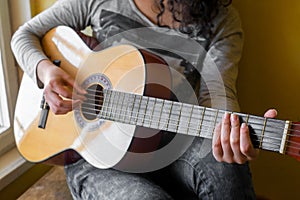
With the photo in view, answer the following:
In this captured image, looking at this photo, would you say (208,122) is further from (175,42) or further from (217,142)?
(175,42)

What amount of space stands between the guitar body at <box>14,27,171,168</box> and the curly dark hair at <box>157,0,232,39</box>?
0.51ft

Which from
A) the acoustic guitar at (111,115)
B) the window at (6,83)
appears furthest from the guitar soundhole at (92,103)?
the window at (6,83)

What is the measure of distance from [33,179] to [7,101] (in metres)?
0.27

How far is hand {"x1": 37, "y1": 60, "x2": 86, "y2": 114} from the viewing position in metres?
1.02

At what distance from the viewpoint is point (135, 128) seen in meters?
0.92

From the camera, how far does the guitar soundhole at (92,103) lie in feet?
3.26

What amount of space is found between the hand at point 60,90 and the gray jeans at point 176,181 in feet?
0.45

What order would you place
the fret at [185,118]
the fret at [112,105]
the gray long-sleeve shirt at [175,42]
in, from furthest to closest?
the gray long-sleeve shirt at [175,42]
the fret at [112,105]
the fret at [185,118]

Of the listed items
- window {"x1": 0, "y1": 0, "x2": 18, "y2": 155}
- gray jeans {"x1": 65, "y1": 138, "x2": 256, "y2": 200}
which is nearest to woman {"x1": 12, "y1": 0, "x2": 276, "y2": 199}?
gray jeans {"x1": 65, "y1": 138, "x2": 256, "y2": 200}

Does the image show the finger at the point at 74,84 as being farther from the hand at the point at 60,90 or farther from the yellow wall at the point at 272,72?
the yellow wall at the point at 272,72

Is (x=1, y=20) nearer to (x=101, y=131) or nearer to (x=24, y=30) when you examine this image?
(x=24, y=30)

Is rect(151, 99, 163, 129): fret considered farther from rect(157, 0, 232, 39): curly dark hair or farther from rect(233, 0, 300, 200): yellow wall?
rect(233, 0, 300, 200): yellow wall

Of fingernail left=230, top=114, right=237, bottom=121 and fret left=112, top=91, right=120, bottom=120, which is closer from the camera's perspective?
fingernail left=230, top=114, right=237, bottom=121

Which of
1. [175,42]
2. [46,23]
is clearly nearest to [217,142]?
[175,42]
